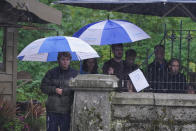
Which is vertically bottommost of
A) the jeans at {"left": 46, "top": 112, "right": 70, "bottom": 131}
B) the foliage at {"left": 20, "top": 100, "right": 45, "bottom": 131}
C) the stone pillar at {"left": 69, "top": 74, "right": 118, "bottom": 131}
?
the foliage at {"left": 20, "top": 100, "right": 45, "bottom": 131}

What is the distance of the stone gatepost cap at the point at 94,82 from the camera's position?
6.68 metres

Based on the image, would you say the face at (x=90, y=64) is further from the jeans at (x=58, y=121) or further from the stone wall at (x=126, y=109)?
the stone wall at (x=126, y=109)

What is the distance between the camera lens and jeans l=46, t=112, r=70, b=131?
726cm

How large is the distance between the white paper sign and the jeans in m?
1.11

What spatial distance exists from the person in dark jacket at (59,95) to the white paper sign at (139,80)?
935 mm

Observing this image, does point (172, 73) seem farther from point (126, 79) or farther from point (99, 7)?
point (99, 7)

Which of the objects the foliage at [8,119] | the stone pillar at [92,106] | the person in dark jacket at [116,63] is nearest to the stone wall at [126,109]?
the stone pillar at [92,106]

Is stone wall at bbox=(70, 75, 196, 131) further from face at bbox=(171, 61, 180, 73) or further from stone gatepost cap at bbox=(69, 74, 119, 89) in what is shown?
face at bbox=(171, 61, 180, 73)

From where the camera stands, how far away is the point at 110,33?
884cm

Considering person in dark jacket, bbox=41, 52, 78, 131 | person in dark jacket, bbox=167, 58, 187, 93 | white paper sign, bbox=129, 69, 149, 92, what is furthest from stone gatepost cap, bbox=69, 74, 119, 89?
person in dark jacket, bbox=167, 58, 187, 93

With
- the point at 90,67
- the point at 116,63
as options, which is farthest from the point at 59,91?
the point at 116,63

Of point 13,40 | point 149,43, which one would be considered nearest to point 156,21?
point 149,43

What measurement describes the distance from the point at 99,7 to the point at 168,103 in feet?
12.8

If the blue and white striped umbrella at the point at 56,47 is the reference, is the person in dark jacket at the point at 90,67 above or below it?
below
